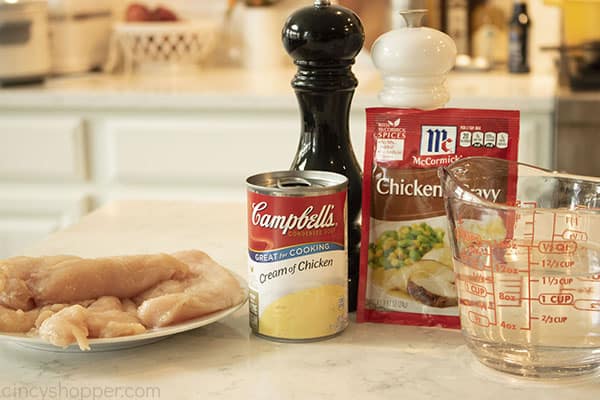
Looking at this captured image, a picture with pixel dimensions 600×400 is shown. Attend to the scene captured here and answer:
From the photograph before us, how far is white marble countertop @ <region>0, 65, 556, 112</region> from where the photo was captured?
215 cm

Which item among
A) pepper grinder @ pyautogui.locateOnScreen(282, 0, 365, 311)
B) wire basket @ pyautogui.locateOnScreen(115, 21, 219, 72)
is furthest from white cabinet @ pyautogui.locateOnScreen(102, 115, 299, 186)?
pepper grinder @ pyautogui.locateOnScreen(282, 0, 365, 311)

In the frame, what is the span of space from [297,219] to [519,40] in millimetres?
1875

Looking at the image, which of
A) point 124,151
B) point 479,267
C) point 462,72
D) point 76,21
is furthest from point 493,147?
point 76,21

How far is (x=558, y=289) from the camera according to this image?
0.78 metres

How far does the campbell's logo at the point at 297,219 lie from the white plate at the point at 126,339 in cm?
10

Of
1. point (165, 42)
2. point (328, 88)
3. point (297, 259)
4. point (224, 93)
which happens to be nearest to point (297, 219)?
point (297, 259)

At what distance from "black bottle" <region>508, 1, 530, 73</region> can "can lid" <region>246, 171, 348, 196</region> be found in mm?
1777

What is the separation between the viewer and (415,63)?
0.90 meters

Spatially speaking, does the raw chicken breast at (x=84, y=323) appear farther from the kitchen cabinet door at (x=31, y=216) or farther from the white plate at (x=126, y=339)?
the kitchen cabinet door at (x=31, y=216)

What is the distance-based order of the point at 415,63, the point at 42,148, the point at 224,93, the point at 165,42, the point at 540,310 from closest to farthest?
the point at 540,310 → the point at 415,63 → the point at 224,93 → the point at 42,148 → the point at 165,42

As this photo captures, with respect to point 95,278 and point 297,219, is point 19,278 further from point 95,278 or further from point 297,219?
point 297,219

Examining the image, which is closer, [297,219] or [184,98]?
[297,219]

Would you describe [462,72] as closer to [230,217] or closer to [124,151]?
[124,151]

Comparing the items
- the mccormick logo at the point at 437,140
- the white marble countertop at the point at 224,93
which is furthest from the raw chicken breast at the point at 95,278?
the white marble countertop at the point at 224,93
